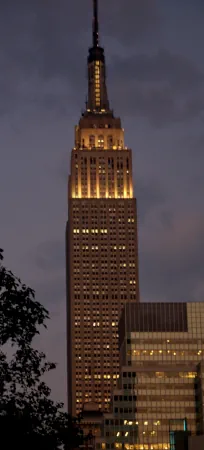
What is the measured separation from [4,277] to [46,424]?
591cm

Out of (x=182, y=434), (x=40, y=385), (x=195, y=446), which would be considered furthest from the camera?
(x=182, y=434)

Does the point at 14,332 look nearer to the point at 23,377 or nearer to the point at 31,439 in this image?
the point at 23,377

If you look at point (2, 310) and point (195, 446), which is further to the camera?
point (195, 446)

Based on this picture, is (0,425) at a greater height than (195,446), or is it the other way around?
(195,446)

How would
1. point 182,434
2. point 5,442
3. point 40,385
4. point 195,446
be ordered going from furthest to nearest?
point 182,434 → point 195,446 → point 40,385 → point 5,442

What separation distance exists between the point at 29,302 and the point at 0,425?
4.88m

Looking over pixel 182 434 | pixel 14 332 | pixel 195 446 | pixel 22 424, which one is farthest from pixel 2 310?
pixel 182 434

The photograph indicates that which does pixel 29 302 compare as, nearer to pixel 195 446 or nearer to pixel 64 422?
pixel 64 422

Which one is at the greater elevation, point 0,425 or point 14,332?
point 14,332

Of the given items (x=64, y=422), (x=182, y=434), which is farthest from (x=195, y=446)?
(x=64, y=422)

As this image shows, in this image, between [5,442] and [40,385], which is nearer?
[5,442]

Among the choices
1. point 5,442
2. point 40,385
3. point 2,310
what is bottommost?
point 5,442

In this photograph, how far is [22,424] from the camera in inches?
1438

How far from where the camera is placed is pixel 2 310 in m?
38.1
